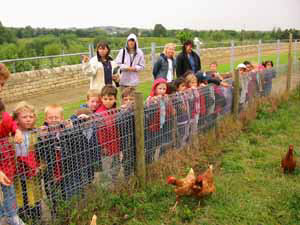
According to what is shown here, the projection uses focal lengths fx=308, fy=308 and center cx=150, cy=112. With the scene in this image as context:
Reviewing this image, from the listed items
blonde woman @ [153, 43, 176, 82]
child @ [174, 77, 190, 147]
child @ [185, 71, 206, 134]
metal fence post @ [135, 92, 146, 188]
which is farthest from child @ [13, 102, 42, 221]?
blonde woman @ [153, 43, 176, 82]

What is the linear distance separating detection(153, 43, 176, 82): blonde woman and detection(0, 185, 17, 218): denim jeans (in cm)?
366

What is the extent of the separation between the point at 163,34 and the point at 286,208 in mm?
51447

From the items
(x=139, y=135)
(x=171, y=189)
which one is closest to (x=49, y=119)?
(x=139, y=135)

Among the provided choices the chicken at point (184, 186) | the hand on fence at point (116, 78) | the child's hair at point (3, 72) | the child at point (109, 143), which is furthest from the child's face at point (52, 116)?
the hand on fence at point (116, 78)

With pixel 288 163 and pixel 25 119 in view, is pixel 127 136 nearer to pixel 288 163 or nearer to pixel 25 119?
pixel 25 119

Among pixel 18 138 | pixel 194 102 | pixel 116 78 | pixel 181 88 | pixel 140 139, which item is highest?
pixel 116 78

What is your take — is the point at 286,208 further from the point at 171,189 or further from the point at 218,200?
the point at 171,189

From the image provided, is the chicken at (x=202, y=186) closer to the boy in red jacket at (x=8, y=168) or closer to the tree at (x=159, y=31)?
the boy in red jacket at (x=8, y=168)

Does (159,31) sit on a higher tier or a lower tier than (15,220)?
higher

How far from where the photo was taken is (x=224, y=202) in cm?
352

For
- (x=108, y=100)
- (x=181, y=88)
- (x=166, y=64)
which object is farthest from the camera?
(x=166, y=64)

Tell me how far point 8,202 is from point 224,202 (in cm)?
226

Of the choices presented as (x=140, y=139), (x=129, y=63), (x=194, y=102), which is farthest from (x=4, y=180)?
(x=129, y=63)

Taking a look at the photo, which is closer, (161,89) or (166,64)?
(161,89)
